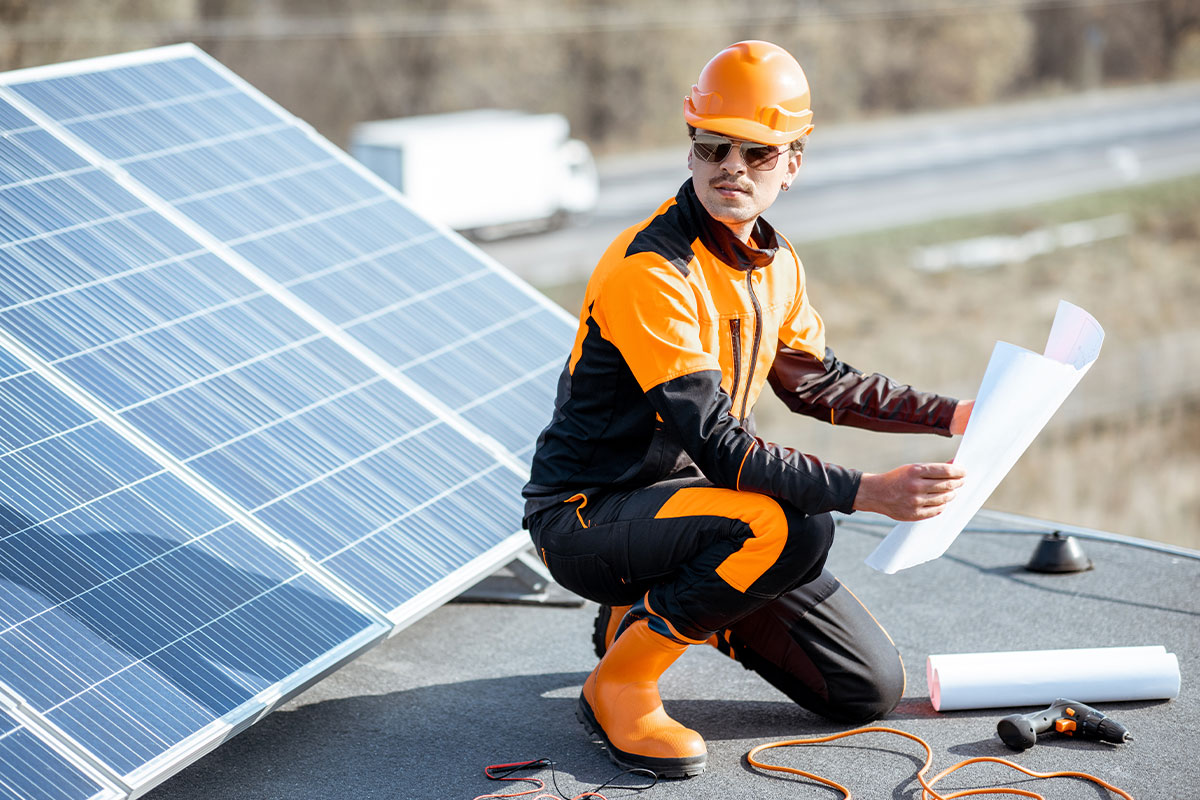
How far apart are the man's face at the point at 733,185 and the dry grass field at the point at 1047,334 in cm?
1132

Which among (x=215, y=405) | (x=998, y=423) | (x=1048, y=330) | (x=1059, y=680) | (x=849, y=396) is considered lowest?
(x=1048, y=330)

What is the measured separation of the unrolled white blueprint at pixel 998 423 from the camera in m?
3.37

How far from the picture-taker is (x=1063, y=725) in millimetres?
3725

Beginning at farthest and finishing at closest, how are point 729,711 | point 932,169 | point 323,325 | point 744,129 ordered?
point 932,169 < point 323,325 < point 729,711 < point 744,129

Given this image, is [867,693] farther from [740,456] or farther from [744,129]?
[744,129]

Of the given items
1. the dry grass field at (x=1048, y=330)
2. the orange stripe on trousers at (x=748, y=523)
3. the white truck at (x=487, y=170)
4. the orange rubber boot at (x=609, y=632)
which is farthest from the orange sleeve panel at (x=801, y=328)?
the white truck at (x=487, y=170)

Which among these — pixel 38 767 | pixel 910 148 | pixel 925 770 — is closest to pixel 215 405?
pixel 38 767

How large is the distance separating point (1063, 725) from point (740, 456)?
1.32 metres

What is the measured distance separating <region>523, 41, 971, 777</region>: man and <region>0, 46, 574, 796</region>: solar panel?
27.6 inches

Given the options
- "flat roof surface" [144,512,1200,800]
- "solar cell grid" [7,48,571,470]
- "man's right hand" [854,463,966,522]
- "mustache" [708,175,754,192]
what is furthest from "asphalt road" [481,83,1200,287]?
"man's right hand" [854,463,966,522]

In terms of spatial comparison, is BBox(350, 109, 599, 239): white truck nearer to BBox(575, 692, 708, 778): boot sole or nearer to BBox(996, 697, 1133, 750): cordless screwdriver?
BBox(575, 692, 708, 778): boot sole

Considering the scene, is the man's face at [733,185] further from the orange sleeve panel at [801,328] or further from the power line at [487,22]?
the power line at [487,22]

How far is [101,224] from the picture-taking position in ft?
14.8

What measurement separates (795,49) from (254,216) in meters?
39.4
